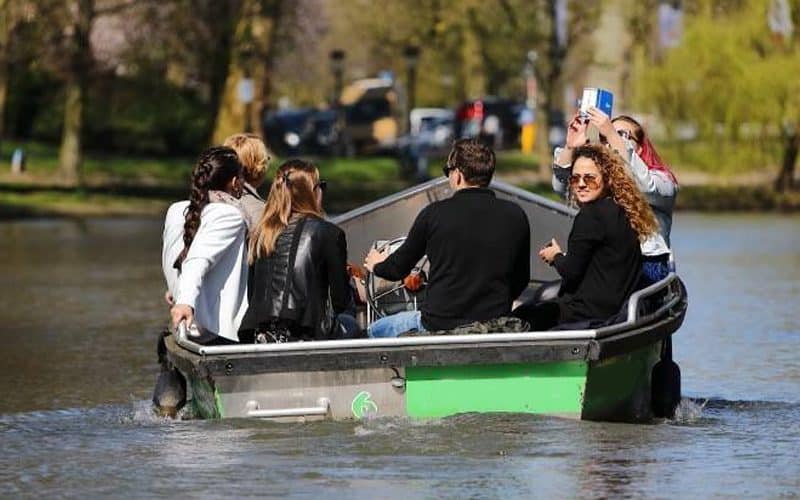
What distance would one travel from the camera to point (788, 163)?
47.8m

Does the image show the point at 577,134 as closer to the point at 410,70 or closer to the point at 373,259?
the point at 373,259

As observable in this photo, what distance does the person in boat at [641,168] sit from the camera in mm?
12484

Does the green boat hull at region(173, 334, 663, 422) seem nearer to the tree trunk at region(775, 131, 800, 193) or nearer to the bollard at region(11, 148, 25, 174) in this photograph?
the tree trunk at region(775, 131, 800, 193)

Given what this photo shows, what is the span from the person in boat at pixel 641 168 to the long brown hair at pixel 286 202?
1754 mm

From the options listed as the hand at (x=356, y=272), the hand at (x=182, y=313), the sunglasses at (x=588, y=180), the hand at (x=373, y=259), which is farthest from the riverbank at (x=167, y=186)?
the sunglasses at (x=588, y=180)

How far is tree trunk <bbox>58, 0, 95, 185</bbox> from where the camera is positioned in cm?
4575

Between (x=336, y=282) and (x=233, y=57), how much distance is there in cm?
4330

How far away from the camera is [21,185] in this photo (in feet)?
150

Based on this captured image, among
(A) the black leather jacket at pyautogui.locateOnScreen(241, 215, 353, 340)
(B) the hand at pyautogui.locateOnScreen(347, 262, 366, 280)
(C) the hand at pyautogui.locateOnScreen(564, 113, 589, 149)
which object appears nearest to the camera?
(A) the black leather jacket at pyautogui.locateOnScreen(241, 215, 353, 340)

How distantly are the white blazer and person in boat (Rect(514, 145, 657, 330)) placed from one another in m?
1.64

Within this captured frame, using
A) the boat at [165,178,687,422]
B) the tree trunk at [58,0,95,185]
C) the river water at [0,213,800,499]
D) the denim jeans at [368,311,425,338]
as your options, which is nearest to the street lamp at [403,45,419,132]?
the tree trunk at [58,0,95,185]

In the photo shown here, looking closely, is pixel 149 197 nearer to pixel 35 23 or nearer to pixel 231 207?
pixel 35 23

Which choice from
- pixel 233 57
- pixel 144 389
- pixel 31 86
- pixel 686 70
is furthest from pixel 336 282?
pixel 31 86

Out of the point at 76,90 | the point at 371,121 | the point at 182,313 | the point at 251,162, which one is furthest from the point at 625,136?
the point at 371,121
